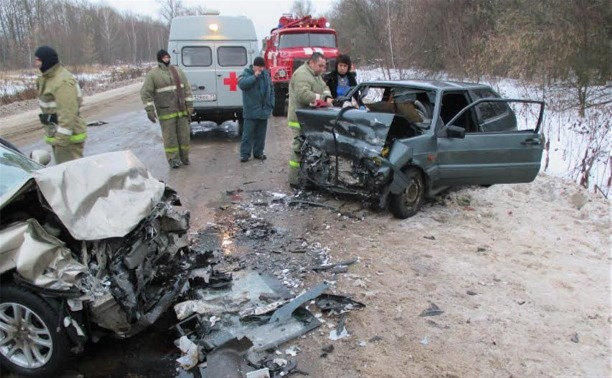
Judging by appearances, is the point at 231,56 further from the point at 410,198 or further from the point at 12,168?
the point at 12,168

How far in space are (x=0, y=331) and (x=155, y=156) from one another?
20.7 feet

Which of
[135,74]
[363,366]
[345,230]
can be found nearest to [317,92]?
[345,230]

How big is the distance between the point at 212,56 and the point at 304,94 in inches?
174

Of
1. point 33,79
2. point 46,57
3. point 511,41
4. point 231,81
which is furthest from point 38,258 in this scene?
point 33,79

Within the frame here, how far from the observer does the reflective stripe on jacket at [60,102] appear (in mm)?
5273

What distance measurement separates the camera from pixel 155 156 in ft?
29.7

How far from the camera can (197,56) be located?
10172 millimetres

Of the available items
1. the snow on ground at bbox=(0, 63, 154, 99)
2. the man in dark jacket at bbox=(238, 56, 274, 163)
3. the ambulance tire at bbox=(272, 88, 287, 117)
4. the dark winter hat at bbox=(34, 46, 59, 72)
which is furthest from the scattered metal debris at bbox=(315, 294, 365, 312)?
the snow on ground at bbox=(0, 63, 154, 99)

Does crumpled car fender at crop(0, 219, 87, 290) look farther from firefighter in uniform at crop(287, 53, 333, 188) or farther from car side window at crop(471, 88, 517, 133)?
car side window at crop(471, 88, 517, 133)

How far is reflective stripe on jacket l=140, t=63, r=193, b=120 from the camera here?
7719 millimetres

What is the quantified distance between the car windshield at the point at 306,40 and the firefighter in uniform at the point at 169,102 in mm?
6628

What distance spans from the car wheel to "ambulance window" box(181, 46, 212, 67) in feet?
20.4

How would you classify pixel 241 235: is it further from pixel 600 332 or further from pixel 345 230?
pixel 600 332

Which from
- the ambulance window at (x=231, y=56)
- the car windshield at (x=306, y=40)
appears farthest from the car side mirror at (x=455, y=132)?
the car windshield at (x=306, y=40)
